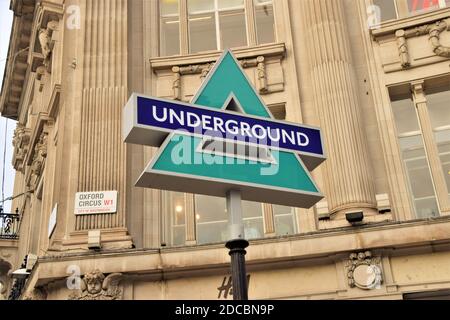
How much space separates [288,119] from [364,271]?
153 inches

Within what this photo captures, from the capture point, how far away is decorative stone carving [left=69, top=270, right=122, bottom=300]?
11.5 metres

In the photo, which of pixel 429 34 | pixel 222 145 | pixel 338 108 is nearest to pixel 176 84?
pixel 338 108

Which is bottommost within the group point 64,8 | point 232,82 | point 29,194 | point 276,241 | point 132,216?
point 232,82

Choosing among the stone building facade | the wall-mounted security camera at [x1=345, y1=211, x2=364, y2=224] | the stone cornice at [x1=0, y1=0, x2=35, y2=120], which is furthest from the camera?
the stone cornice at [x1=0, y1=0, x2=35, y2=120]

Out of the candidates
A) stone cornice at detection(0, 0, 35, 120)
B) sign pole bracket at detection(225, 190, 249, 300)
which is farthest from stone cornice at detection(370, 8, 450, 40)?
stone cornice at detection(0, 0, 35, 120)

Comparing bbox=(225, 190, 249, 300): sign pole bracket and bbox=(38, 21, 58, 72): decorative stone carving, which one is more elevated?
bbox=(38, 21, 58, 72): decorative stone carving

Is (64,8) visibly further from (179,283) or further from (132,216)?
(179,283)

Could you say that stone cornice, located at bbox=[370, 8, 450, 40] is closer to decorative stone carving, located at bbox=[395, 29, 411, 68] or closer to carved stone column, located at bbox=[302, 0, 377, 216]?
decorative stone carving, located at bbox=[395, 29, 411, 68]

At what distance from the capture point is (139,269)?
38.2 feet

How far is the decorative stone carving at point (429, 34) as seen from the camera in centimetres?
1310

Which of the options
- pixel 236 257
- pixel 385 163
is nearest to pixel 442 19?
pixel 385 163

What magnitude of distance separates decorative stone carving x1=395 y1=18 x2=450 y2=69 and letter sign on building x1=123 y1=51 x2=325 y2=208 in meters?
8.98

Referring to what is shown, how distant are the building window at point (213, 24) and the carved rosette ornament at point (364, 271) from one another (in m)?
5.72

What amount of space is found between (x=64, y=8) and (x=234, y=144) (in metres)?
12.8
